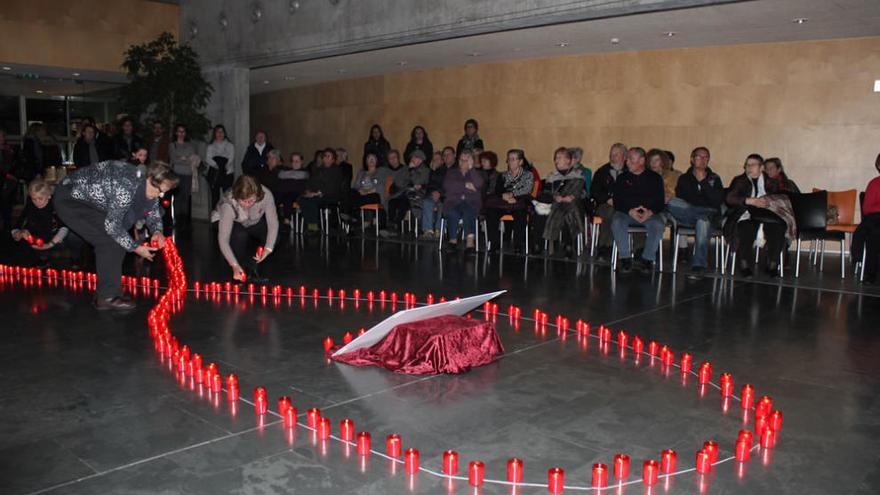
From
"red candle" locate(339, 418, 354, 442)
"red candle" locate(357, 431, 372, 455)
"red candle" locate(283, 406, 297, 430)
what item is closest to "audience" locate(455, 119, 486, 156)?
"red candle" locate(283, 406, 297, 430)

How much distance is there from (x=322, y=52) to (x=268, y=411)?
9.65 meters

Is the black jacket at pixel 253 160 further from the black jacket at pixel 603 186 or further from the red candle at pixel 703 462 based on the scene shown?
the red candle at pixel 703 462

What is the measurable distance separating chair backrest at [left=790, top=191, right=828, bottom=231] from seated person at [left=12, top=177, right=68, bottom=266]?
8.45 m

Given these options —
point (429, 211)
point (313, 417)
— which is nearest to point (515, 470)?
point (313, 417)

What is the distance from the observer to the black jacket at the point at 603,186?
10071 millimetres

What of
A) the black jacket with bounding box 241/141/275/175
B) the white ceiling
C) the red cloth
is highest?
the white ceiling

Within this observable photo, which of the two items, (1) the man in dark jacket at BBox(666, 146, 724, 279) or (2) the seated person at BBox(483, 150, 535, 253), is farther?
(2) the seated person at BBox(483, 150, 535, 253)

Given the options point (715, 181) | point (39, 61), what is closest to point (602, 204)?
point (715, 181)

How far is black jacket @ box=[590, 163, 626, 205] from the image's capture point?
10071 mm

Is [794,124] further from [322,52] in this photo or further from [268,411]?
[268,411]

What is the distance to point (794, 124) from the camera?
11.5m

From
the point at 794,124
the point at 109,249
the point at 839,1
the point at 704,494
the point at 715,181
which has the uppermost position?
the point at 839,1

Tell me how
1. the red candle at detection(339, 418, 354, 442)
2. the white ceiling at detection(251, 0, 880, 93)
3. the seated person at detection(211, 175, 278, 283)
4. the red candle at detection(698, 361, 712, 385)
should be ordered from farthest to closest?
the white ceiling at detection(251, 0, 880, 93) → the seated person at detection(211, 175, 278, 283) → the red candle at detection(698, 361, 712, 385) → the red candle at detection(339, 418, 354, 442)

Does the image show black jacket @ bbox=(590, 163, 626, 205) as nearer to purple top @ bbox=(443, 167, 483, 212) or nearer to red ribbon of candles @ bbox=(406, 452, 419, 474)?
purple top @ bbox=(443, 167, 483, 212)
